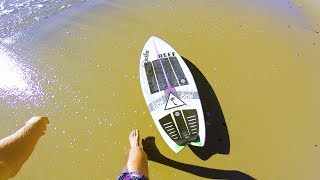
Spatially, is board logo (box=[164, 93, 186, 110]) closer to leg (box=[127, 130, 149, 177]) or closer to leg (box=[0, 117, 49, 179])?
leg (box=[127, 130, 149, 177])

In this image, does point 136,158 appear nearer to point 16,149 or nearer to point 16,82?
point 16,149

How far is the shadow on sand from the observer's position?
15.1ft

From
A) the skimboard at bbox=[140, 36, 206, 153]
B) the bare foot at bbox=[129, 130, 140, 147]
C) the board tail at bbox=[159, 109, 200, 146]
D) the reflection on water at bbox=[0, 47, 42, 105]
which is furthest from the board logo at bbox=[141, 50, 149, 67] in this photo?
the reflection on water at bbox=[0, 47, 42, 105]

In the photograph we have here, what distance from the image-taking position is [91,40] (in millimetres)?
6898

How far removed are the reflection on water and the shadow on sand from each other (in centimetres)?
228

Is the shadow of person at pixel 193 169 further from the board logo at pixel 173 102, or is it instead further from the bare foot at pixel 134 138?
the board logo at pixel 173 102

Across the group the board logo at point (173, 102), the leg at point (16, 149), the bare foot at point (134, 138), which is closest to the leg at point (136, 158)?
the bare foot at point (134, 138)

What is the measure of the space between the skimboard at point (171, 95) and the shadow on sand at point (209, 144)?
0.21m

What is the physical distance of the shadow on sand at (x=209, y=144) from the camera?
460cm

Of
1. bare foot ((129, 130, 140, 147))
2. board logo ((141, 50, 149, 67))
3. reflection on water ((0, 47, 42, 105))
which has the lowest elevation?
bare foot ((129, 130, 140, 147))

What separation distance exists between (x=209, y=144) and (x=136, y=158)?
4.38 ft

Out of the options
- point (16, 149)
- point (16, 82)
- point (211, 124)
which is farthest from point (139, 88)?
point (16, 149)

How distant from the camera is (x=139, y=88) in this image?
19.0 feet

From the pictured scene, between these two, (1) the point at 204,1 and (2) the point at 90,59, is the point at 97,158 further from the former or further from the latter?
(1) the point at 204,1
